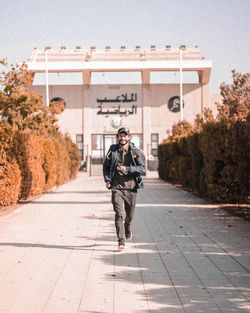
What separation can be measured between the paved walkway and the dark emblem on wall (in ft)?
138

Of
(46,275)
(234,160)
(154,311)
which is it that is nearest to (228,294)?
(154,311)

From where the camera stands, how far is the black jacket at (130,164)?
7632mm

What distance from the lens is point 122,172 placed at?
Result: 769 cm

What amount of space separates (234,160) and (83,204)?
5084 mm

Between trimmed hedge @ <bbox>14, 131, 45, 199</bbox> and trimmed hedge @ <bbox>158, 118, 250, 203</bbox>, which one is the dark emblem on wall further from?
trimmed hedge @ <bbox>158, 118, 250, 203</bbox>

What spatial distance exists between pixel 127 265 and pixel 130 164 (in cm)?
181

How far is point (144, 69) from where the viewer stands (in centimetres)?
5100

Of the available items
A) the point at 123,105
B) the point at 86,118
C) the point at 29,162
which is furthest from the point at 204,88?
the point at 29,162

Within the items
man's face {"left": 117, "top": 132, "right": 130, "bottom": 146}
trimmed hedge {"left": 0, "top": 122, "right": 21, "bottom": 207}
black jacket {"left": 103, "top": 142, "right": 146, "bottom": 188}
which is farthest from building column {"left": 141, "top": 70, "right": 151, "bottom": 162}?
man's face {"left": 117, "top": 132, "right": 130, "bottom": 146}

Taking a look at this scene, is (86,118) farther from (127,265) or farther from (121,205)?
(127,265)

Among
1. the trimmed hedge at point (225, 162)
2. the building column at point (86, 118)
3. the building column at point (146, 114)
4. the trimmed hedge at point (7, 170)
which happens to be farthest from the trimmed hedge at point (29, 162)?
the building column at point (146, 114)

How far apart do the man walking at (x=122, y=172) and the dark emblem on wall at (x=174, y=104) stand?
45.9 metres

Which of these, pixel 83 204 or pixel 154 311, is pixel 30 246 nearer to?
pixel 154 311

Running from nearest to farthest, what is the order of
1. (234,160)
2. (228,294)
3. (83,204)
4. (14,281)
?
(228,294) → (14,281) → (234,160) → (83,204)
